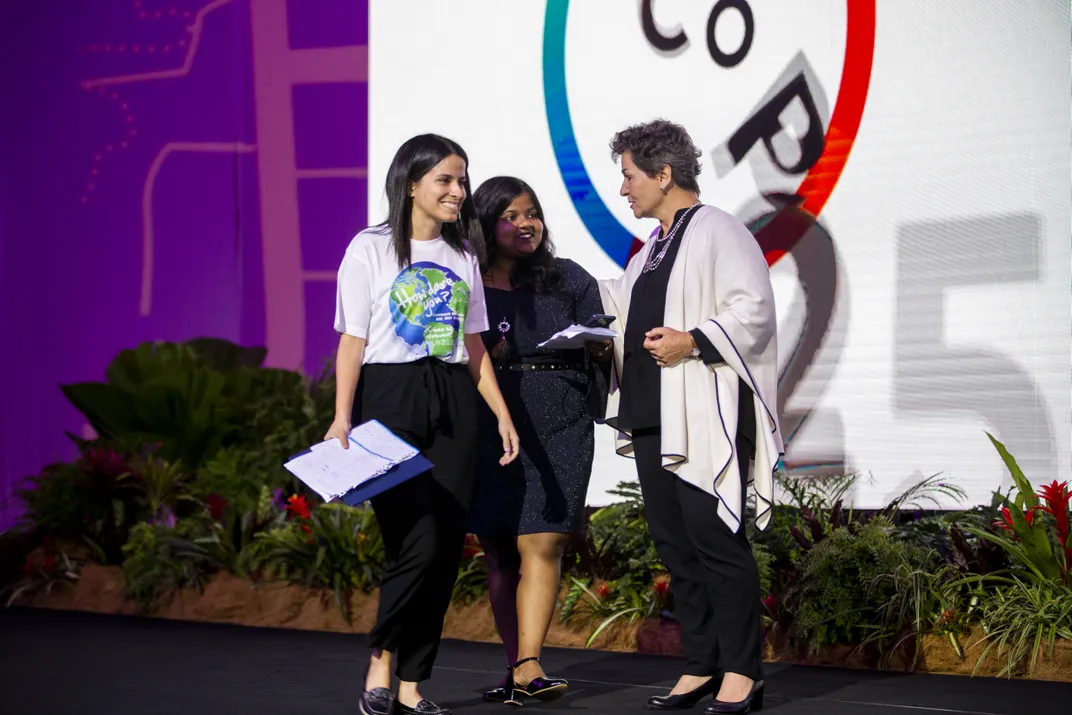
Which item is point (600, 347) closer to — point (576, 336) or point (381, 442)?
point (576, 336)

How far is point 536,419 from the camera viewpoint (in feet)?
12.0

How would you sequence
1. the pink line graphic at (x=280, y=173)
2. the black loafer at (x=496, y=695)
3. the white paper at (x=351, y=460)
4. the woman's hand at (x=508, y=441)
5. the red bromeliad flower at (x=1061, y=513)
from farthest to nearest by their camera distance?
the pink line graphic at (x=280, y=173) → the red bromeliad flower at (x=1061, y=513) → the black loafer at (x=496, y=695) → the woman's hand at (x=508, y=441) → the white paper at (x=351, y=460)

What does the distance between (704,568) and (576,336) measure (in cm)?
67

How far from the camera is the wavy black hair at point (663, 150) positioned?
3412 millimetres

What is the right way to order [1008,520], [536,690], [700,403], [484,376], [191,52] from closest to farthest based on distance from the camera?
[700,403] < [484,376] < [536,690] < [1008,520] < [191,52]

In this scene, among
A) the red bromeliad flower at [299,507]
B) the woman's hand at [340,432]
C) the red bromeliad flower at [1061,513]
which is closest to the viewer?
the woman's hand at [340,432]

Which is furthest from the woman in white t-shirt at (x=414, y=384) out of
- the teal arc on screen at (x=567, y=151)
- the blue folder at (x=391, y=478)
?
the teal arc on screen at (x=567, y=151)

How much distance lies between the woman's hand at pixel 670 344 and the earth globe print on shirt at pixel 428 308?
0.48 meters

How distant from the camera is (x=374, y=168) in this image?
6355 mm

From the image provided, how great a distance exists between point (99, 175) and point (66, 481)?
2.40 meters

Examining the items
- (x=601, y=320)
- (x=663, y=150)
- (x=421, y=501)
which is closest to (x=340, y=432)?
(x=421, y=501)

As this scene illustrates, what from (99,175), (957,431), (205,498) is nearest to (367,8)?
(99,175)

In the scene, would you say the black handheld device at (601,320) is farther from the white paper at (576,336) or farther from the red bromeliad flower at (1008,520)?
the red bromeliad flower at (1008,520)

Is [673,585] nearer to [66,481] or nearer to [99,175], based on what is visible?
[66,481]
